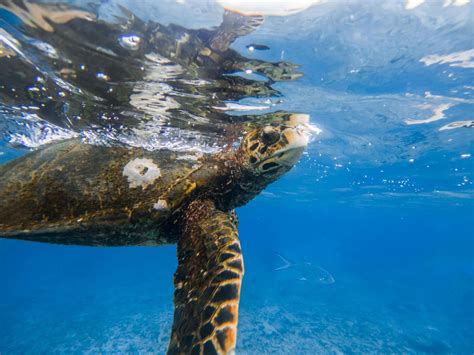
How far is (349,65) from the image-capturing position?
762 cm

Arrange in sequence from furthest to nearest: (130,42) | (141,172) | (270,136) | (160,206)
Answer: (130,42), (141,172), (270,136), (160,206)

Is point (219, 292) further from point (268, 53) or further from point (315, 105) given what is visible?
point (315, 105)

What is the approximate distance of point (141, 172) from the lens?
15.2 ft

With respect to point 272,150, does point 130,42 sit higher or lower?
higher

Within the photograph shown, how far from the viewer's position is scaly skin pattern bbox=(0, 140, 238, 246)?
409 centimetres

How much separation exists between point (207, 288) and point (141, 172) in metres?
2.49

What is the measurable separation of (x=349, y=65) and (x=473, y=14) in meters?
2.60

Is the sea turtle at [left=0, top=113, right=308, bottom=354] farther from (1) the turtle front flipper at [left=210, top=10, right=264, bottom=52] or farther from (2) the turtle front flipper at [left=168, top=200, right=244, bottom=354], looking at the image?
(1) the turtle front flipper at [left=210, top=10, right=264, bottom=52]

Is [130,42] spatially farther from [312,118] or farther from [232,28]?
[312,118]

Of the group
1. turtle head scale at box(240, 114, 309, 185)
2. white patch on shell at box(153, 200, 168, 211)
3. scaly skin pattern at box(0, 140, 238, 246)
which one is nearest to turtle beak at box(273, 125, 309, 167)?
turtle head scale at box(240, 114, 309, 185)

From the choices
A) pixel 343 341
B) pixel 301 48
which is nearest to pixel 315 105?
pixel 301 48

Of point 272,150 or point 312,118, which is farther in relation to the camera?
point 312,118

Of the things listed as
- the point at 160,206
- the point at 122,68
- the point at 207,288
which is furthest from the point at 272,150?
the point at 122,68

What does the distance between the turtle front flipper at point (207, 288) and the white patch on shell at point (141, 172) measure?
3.54ft
